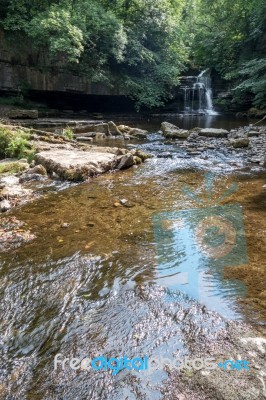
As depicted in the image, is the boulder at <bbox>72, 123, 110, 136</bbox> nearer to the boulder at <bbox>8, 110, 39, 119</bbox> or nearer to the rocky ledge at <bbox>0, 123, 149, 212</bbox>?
the boulder at <bbox>8, 110, 39, 119</bbox>

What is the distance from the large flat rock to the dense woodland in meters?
8.53

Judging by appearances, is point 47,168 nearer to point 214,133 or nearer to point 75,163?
point 75,163

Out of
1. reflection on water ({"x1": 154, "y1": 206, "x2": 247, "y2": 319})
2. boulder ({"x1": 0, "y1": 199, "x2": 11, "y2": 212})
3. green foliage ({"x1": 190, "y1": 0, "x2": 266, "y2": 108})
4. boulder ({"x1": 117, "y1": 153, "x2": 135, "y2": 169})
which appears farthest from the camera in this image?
green foliage ({"x1": 190, "y1": 0, "x2": 266, "y2": 108})

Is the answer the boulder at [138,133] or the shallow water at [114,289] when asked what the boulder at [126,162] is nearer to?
the shallow water at [114,289]

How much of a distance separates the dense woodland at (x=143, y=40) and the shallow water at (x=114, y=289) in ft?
37.9

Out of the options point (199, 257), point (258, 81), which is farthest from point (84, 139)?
point (258, 81)

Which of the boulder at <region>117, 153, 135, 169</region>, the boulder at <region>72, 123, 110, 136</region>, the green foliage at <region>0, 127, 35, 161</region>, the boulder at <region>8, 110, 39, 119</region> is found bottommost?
the boulder at <region>117, 153, 135, 169</region>

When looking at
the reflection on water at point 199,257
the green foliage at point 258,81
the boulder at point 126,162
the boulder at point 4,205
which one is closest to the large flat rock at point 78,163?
the boulder at point 126,162

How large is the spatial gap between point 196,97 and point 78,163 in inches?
652

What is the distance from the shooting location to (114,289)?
2.38 metres

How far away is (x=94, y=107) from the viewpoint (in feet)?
61.7

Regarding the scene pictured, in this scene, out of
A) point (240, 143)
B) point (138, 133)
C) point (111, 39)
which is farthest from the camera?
point (111, 39)

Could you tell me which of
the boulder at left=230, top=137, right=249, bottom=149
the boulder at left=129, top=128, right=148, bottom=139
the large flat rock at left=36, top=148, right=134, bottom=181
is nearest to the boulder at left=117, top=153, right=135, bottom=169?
the large flat rock at left=36, top=148, right=134, bottom=181

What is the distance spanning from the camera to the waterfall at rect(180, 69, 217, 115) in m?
19.8
